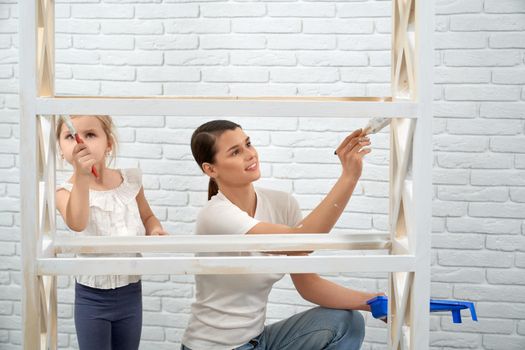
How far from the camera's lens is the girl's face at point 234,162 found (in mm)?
1970

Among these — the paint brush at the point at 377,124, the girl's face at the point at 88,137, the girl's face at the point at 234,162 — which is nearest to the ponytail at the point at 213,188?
the girl's face at the point at 234,162

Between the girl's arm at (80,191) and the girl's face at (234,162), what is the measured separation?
0.37 m

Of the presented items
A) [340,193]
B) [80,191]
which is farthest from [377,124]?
[80,191]

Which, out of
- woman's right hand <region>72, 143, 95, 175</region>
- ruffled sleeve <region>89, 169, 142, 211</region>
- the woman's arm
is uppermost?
woman's right hand <region>72, 143, 95, 175</region>

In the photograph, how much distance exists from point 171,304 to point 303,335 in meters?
1.28

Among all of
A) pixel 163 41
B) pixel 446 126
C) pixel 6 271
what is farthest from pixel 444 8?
pixel 6 271

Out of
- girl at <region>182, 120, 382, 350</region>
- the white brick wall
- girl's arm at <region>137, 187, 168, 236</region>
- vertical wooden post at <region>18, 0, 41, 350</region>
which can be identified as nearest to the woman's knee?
girl at <region>182, 120, 382, 350</region>

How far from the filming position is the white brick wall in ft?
9.04

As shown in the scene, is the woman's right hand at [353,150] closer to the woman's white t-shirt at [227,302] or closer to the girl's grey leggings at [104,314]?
the woman's white t-shirt at [227,302]

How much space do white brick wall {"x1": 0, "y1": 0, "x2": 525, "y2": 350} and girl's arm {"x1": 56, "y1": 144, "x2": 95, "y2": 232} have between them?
1.04 m

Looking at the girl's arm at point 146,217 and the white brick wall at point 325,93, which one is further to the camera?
the white brick wall at point 325,93

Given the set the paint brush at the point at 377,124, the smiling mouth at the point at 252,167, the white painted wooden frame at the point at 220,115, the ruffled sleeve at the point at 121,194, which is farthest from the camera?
the ruffled sleeve at the point at 121,194

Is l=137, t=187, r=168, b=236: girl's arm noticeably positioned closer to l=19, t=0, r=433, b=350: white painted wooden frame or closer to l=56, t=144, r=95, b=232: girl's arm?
l=56, t=144, r=95, b=232: girl's arm

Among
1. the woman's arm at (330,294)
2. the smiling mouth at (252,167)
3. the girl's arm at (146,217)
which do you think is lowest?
the woman's arm at (330,294)
